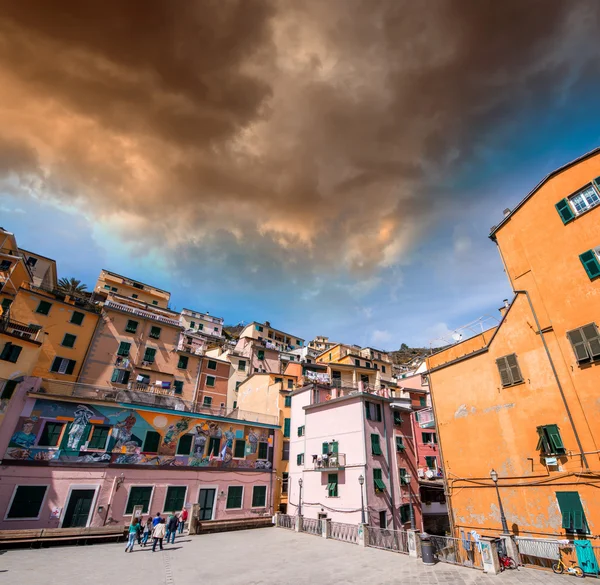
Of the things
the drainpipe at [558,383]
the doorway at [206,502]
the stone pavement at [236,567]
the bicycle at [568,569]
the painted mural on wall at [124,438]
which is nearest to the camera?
the stone pavement at [236,567]

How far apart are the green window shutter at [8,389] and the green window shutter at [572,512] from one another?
103 feet

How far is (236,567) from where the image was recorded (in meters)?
14.1

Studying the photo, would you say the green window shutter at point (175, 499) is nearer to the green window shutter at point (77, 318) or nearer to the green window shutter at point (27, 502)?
the green window shutter at point (27, 502)

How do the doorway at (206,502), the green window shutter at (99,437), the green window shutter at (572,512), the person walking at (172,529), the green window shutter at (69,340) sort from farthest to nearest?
the green window shutter at (69,340)
the doorway at (206,502)
the green window shutter at (99,437)
the person walking at (172,529)
the green window shutter at (572,512)

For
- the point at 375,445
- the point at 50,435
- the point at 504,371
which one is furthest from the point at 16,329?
the point at 504,371

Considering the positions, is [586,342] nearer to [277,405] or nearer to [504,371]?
[504,371]

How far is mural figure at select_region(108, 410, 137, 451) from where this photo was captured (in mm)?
22938

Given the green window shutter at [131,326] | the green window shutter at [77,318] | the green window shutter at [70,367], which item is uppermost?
the green window shutter at [131,326]

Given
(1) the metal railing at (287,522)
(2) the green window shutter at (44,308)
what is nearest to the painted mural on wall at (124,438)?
(1) the metal railing at (287,522)

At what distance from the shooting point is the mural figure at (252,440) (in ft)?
97.3

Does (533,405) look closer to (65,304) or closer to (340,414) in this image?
(340,414)

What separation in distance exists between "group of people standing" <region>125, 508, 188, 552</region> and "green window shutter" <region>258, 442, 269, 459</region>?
8.45 meters

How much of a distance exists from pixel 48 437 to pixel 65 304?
54.7ft

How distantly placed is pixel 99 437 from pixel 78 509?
13.9 feet
